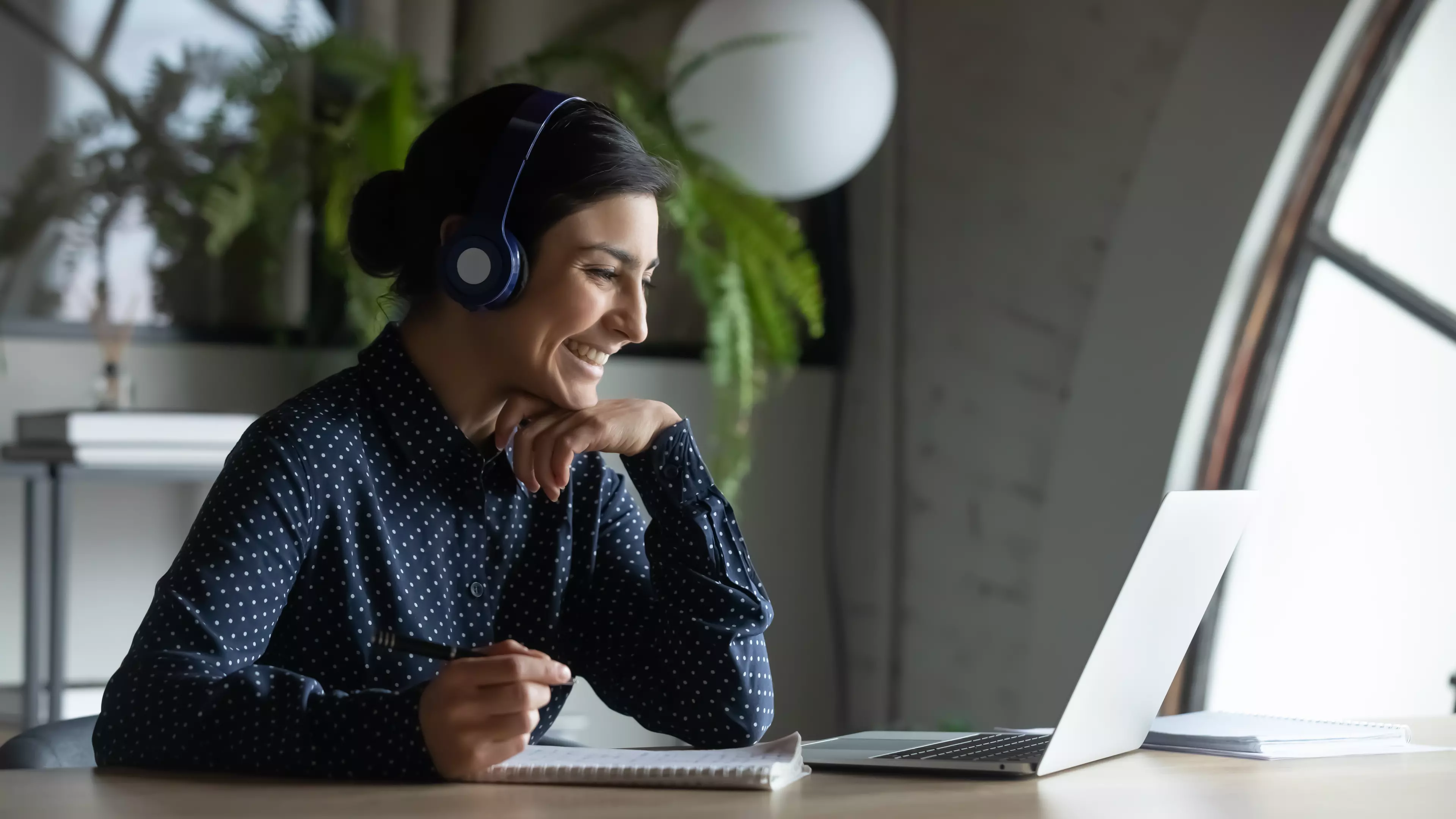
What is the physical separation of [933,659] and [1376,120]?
4.39ft

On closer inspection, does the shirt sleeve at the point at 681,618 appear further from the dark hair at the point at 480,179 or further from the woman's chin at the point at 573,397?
the dark hair at the point at 480,179

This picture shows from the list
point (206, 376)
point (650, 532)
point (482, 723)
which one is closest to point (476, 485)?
point (650, 532)

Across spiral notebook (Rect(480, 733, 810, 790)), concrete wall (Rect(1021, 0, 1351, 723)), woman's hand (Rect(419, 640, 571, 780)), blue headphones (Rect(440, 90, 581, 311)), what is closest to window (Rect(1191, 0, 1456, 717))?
concrete wall (Rect(1021, 0, 1351, 723))

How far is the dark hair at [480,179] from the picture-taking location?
1275mm

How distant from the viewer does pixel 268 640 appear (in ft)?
3.77

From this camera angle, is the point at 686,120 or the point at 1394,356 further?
the point at 686,120

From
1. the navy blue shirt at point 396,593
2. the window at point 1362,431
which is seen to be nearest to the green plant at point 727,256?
the window at point 1362,431

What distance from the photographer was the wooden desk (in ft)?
2.71

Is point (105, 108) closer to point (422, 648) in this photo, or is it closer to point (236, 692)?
point (236, 692)

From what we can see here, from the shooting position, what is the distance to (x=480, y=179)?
129 centimetres

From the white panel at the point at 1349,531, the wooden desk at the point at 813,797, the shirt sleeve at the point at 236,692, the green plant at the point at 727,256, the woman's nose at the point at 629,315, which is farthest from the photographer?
the green plant at the point at 727,256

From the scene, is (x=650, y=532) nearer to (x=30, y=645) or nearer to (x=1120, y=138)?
(x=30, y=645)

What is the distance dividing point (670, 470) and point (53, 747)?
0.56 metres

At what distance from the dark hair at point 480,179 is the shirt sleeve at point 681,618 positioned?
0.76ft
